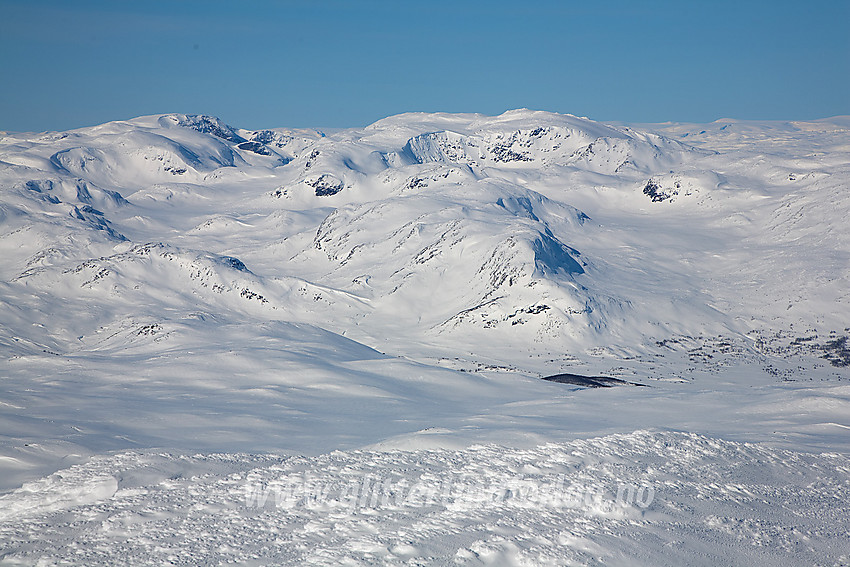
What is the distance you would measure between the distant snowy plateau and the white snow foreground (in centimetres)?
10

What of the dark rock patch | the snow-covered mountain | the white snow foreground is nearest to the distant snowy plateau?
the white snow foreground

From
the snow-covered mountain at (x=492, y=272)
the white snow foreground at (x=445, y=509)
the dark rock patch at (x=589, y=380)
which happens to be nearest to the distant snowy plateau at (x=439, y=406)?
the white snow foreground at (x=445, y=509)

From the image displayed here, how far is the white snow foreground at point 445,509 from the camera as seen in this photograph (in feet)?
58.9

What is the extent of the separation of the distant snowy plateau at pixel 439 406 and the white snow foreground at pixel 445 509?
98 millimetres

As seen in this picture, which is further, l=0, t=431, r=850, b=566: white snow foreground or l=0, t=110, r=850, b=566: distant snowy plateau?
l=0, t=110, r=850, b=566: distant snowy plateau

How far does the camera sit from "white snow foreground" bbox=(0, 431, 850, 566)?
1794 centimetres

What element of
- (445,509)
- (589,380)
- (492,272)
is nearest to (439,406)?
(445,509)

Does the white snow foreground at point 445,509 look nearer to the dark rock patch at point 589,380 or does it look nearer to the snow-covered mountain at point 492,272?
the dark rock patch at point 589,380

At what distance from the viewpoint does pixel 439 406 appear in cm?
4534

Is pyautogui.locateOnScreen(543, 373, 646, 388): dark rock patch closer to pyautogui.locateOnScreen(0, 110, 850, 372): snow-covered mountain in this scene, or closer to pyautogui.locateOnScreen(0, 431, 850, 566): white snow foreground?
pyautogui.locateOnScreen(0, 110, 850, 372): snow-covered mountain

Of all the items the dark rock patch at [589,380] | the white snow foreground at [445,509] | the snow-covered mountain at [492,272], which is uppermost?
the snow-covered mountain at [492,272]

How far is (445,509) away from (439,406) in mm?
24824

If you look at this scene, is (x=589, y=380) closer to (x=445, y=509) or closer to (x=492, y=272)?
(x=492, y=272)

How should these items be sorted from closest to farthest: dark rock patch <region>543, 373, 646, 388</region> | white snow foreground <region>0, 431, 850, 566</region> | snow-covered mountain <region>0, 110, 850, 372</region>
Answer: white snow foreground <region>0, 431, 850, 566</region> < dark rock patch <region>543, 373, 646, 388</region> < snow-covered mountain <region>0, 110, 850, 372</region>
